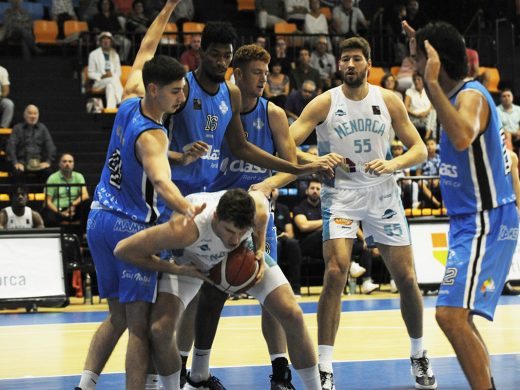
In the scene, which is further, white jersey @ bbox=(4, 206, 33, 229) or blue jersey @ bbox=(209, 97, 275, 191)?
white jersey @ bbox=(4, 206, 33, 229)

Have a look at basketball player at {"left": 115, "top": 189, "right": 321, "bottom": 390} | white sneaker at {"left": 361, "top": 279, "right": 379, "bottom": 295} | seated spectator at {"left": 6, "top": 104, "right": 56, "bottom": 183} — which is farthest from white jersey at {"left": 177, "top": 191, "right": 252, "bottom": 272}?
seated spectator at {"left": 6, "top": 104, "right": 56, "bottom": 183}

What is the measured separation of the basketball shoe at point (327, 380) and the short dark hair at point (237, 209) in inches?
66.9

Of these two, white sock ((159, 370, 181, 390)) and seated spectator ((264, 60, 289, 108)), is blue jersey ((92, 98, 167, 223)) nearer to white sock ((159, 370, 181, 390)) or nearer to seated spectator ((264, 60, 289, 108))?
white sock ((159, 370, 181, 390))

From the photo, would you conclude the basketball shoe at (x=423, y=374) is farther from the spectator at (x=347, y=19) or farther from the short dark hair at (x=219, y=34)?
the spectator at (x=347, y=19)

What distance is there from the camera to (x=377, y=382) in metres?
7.04

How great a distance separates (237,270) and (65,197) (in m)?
8.32

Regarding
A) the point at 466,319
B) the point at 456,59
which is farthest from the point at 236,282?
the point at 456,59

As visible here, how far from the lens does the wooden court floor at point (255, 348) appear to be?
7.21 meters

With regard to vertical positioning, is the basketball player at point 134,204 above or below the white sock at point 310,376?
above

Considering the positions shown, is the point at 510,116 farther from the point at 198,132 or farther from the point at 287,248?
the point at 198,132

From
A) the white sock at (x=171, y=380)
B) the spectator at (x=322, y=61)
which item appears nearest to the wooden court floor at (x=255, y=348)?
the white sock at (x=171, y=380)

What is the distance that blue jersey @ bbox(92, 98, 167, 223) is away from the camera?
5.71 meters

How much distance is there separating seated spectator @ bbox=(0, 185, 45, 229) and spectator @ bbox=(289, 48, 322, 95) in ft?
17.7

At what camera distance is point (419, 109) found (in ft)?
54.7
